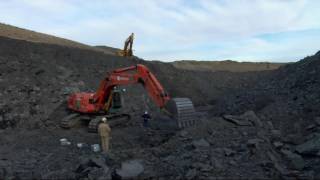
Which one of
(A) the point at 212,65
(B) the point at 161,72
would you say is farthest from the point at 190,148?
(A) the point at 212,65

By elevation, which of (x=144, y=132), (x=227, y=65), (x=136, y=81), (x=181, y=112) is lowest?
(x=144, y=132)

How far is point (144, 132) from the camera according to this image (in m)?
18.3

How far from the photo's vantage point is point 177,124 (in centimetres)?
1495

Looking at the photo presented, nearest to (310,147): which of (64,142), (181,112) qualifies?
(181,112)

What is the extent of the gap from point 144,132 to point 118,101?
1.90m

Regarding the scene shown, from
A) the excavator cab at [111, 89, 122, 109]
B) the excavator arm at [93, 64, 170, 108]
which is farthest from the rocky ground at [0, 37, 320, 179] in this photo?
the excavator arm at [93, 64, 170, 108]

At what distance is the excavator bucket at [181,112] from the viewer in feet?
48.1

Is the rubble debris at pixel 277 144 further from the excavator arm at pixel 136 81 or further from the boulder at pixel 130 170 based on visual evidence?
the excavator arm at pixel 136 81

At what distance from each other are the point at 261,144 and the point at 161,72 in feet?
78.3

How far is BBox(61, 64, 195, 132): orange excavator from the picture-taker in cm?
1484

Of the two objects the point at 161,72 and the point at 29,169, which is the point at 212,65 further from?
the point at 29,169

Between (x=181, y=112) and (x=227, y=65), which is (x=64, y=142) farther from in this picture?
(x=227, y=65)

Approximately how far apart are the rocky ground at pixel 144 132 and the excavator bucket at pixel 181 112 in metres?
0.37

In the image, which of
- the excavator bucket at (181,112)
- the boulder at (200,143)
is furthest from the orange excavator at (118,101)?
the boulder at (200,143)
